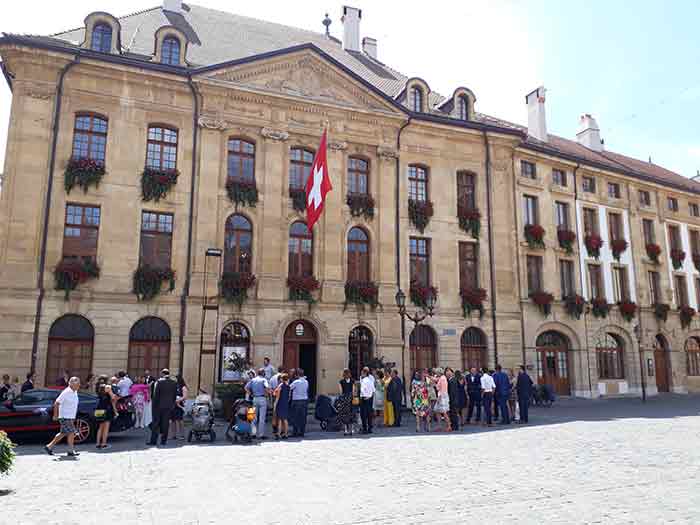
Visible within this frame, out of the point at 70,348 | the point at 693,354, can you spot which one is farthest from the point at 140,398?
the point at 693,354

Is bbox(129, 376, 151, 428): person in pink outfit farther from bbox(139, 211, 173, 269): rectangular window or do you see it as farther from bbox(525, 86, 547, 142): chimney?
bbox(525, 86, 547, 142): chimney

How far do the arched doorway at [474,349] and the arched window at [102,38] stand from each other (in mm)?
19175

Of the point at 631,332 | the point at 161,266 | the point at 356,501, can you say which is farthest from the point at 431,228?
the point at 356,501

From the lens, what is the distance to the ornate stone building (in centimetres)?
2055

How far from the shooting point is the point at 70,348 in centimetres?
1997

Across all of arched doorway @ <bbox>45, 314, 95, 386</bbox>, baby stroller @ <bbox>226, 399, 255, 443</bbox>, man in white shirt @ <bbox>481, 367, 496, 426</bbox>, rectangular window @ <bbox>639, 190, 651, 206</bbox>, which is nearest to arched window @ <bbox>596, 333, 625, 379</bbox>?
rectangular window @ <bbox>639, 190, 651, 206</bbox>

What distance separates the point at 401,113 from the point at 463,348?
1125 cm

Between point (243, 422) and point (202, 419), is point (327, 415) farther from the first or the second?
point (202, 419)

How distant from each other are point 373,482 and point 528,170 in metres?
24.8

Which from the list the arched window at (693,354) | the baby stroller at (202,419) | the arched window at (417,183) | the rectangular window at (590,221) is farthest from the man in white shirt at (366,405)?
the arched window at (693,354)

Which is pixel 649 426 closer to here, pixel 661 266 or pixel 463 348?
pixel 463 348

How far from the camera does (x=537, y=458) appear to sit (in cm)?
1119

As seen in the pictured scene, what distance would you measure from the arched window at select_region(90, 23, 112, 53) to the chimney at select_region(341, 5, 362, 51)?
1403 centimetres

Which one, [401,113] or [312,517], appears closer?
[312,517]
